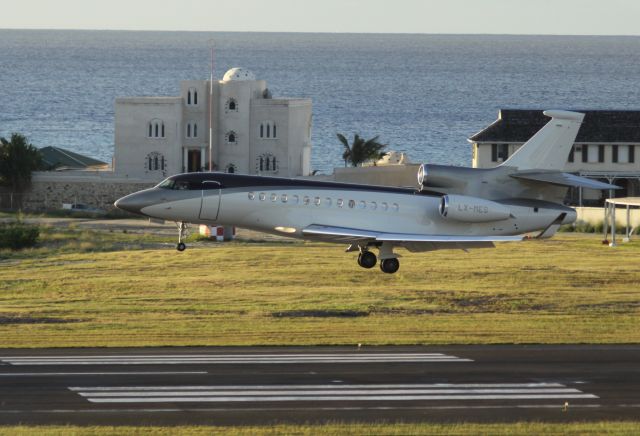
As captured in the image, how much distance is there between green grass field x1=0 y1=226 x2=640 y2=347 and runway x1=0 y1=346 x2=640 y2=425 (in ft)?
7.97

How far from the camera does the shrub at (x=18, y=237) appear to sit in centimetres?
7038

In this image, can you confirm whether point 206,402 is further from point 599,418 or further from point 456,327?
point 456,327

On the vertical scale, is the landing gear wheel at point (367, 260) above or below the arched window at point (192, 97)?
below

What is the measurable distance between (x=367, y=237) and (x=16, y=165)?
6096 cm

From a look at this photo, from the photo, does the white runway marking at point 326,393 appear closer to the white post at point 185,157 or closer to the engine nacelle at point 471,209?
the engine nacelle at point 471,209

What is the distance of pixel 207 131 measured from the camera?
4188 inches

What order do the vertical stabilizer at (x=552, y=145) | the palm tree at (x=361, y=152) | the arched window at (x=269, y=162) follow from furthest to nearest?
the palm tree at (x=361, y=152), the arched window at (x=269, y=162), the vertical stabilizer at (x=552, y=145)

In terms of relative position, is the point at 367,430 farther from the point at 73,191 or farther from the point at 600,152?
the point at 73,191

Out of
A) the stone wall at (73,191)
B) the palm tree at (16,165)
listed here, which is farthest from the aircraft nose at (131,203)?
the palm tree at (16,165)

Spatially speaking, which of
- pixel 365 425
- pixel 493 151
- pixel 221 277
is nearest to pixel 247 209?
pixel 221 277

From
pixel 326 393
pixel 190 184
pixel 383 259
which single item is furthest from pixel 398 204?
pixel 326 393

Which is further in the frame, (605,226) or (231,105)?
(231,105)

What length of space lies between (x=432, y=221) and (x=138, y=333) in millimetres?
10990

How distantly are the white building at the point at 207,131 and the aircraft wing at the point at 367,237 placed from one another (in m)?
60.0
